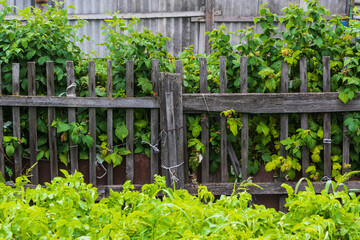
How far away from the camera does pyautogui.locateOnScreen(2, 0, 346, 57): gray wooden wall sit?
9688 millimetres

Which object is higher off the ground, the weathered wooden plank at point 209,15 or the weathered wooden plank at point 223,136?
the weathered wooden plank at point 209,15

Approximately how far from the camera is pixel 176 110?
13.1 feet

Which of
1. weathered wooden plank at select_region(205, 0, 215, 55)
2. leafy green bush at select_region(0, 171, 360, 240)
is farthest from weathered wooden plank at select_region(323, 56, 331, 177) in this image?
weathered wooden plank at select_region(205, 0, 215, 55)

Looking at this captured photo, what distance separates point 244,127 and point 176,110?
586 millimetres

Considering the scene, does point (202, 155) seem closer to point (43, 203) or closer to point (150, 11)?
point (43, 203)

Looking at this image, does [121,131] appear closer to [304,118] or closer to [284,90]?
[284,90]

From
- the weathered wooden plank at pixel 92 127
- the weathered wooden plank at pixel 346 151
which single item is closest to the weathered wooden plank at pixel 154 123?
the weathered wooden plank at pixel 92 127

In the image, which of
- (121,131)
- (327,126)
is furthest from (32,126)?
(327,126)

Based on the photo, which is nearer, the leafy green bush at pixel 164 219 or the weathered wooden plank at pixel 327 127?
the leafy green bush at pixel 164 219

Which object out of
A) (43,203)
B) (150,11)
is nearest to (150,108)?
(43,203)

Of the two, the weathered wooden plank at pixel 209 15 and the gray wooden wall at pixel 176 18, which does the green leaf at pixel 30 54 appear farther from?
the weathered wooden plank at pixel 209 15

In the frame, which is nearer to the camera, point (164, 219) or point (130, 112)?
point (164, 219)

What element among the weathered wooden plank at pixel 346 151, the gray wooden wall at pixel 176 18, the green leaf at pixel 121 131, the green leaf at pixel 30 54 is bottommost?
the weathered wooden plank at pixel 346 151

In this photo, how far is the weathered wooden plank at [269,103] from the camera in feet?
13.1
